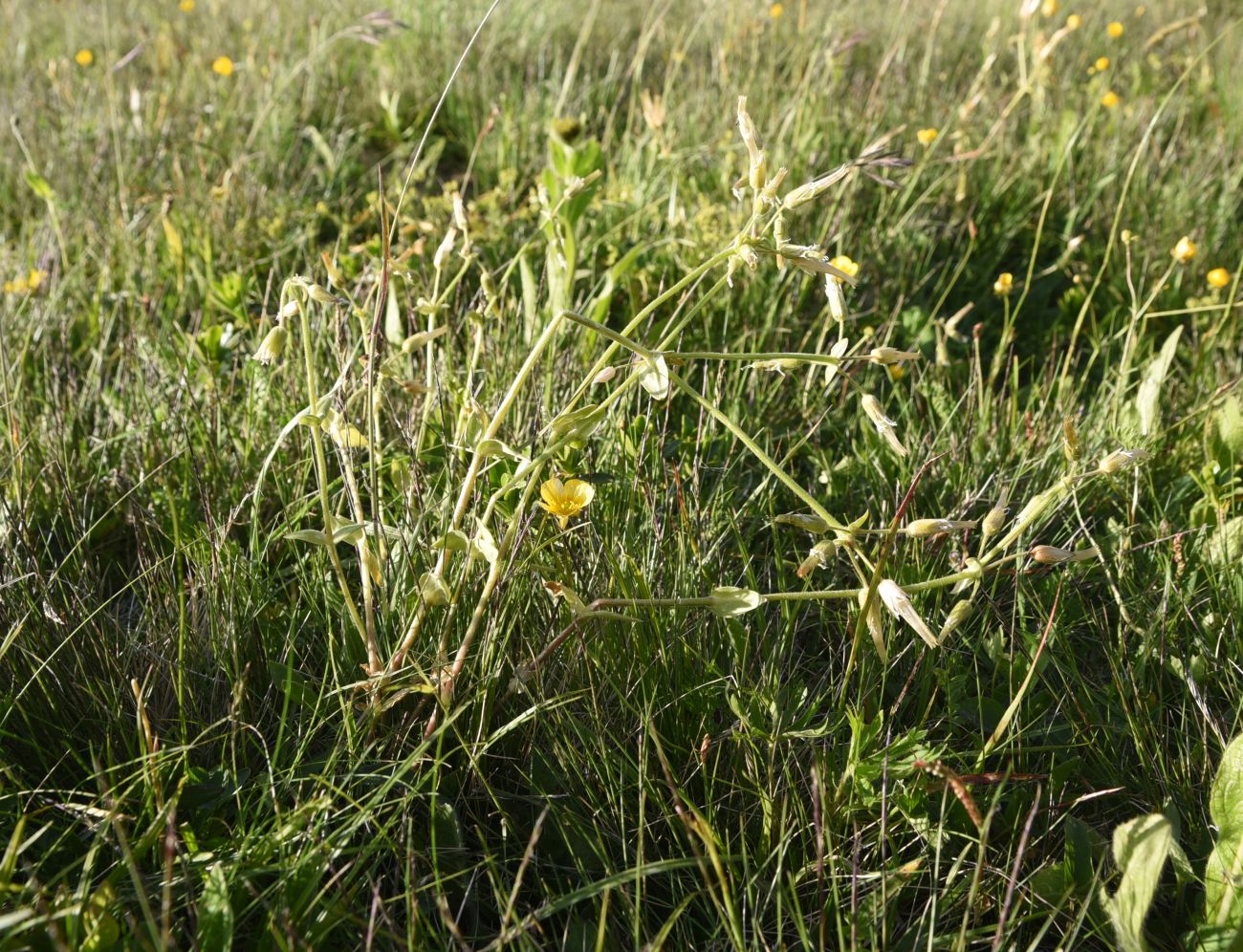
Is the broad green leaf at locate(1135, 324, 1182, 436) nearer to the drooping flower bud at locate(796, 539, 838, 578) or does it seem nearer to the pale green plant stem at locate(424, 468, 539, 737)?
the drooping flower bud at locate(796, 539, 838, 578)

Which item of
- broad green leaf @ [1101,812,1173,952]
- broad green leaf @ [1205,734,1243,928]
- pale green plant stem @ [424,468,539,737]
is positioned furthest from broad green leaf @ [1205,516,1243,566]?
pale green plant stem @ [424,468,539,737]

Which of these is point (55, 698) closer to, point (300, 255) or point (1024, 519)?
point (1024, 519)

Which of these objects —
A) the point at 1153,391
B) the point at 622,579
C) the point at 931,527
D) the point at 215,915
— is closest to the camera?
the point at 215,915

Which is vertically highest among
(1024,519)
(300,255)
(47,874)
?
(1024,519)

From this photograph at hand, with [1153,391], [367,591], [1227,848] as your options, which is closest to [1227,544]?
[1153,391]

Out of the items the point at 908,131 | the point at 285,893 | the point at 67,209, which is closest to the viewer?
the point at 285,893

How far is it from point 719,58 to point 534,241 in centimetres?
107

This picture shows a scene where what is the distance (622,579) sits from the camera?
47.2 inches

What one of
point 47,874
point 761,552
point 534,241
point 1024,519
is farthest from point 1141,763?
point 534,241

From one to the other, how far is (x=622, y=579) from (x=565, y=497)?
133mm

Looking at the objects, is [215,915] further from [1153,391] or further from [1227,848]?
[1153,391]

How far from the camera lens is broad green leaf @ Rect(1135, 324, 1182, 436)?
1.79 m

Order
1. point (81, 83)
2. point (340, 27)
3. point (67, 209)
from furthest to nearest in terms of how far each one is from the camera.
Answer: point (340, 27) → point (81, 83) → point (67, 209)

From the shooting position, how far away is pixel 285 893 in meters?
0.97
